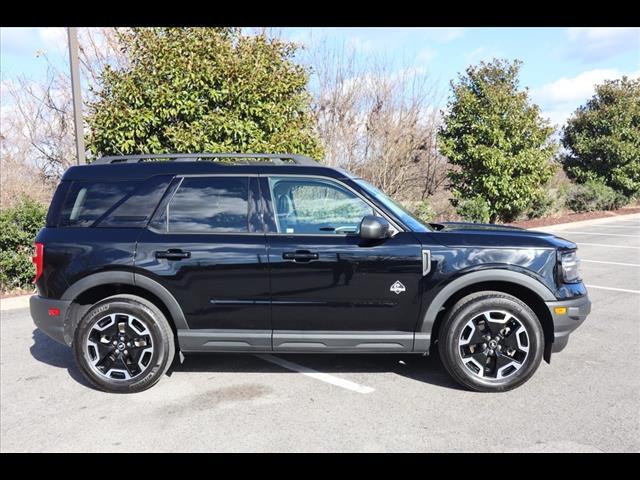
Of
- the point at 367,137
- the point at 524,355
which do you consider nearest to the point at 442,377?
the point at 524,355

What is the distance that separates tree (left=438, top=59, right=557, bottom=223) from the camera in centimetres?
1412

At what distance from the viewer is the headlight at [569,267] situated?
366cm

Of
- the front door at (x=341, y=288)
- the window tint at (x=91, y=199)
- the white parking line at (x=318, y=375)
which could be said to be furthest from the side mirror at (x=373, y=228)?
the window tint at (x=91, y=199)

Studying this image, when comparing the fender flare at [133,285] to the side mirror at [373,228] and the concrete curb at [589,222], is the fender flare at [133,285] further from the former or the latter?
the concrete curb at [589,222]

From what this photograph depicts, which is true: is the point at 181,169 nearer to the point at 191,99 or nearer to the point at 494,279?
the point at 494,279

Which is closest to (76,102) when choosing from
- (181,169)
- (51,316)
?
(181,169)

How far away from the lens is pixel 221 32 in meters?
8.23

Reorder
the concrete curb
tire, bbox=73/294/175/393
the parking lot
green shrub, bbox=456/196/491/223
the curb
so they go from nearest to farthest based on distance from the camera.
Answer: the parking lot
tire, bbox=73/294/175/393
the curb
green shrub, bbox=456/196/491/223
the concrete curb

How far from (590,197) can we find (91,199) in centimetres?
2120

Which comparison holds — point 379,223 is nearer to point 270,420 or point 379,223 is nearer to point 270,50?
point 270,420

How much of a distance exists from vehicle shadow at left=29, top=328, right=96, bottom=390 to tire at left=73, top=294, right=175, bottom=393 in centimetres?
28

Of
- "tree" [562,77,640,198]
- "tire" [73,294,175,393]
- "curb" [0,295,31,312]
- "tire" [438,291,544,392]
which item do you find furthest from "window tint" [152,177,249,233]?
"tree" [562,77,640,198]

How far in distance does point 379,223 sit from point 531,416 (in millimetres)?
1714

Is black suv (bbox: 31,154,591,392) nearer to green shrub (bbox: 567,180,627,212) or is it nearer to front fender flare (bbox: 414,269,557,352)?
front fender flare (bbox: 414,269,557,352)
